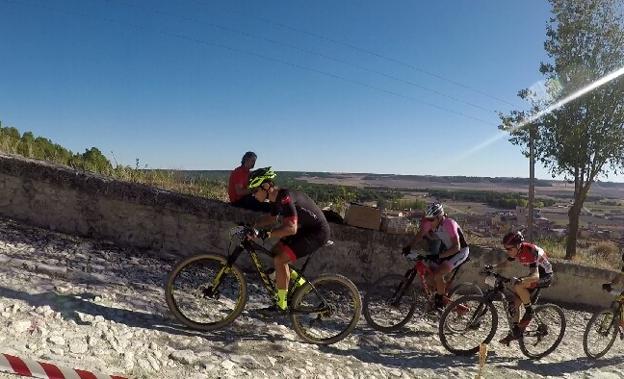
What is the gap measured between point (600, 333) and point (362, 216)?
4.10 metres

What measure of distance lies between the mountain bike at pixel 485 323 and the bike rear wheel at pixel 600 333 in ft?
2.91

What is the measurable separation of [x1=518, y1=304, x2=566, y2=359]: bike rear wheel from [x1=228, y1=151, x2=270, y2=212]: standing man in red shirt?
4248 millimetres

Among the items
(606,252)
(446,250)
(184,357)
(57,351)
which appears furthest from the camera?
(606,252)

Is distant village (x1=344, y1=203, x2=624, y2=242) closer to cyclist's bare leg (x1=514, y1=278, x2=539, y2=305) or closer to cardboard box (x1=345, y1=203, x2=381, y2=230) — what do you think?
cardboard box (x1=345, y1=203, x2=381, y2=230)

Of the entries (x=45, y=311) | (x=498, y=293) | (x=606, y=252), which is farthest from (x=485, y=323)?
(x=606, y=252)

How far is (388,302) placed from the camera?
634 centimetres

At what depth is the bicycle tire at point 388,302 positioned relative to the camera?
627 cm

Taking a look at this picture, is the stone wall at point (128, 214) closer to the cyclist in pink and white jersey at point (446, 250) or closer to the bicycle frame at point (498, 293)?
the cyclist in pink and white jersey at point (446, 250)

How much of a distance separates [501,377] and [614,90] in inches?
401

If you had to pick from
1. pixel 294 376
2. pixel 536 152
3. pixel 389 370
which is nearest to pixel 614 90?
pixel 536 152

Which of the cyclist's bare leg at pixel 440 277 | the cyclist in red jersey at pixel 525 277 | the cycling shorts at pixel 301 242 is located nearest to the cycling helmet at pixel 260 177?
the cycling shorts at pixel 301 242

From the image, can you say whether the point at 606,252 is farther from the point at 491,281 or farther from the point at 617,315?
the point at 491,281

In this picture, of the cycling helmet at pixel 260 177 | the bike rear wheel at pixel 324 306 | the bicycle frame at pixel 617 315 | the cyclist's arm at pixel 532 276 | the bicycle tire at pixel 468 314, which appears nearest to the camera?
the cycling helmet at pixel 260 177

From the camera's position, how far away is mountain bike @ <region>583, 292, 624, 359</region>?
687cm
